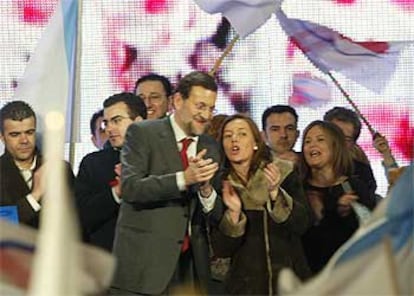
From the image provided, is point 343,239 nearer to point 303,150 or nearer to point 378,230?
point 303,150

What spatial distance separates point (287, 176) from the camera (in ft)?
16.2

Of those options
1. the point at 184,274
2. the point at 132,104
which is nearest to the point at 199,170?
the point at 184,274

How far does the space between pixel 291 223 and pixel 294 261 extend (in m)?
0.15

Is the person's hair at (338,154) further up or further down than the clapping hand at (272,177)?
further up

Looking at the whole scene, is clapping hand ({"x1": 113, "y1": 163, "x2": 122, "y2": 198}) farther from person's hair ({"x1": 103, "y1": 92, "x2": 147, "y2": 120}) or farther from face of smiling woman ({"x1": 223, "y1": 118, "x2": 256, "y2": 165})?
face of smiling woman ({"x1": 223, "y1": 118, "x2": 256, "y2": 165})

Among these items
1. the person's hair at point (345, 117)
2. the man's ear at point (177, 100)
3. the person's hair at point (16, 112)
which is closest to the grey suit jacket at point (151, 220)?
the man's ear at point (177, 100)

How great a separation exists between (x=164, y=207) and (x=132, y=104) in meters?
0.61

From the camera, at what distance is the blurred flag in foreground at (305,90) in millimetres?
6402

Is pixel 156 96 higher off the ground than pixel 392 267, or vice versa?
pixel 156 96

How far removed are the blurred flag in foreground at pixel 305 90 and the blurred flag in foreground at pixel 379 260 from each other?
177 inches

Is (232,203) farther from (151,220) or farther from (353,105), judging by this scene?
(353,105)

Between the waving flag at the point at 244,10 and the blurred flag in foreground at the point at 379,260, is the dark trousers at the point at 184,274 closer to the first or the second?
the waving flag at the point at 244,10

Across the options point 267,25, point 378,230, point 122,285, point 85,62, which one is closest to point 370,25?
point 267,25

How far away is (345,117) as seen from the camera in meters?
5.89
